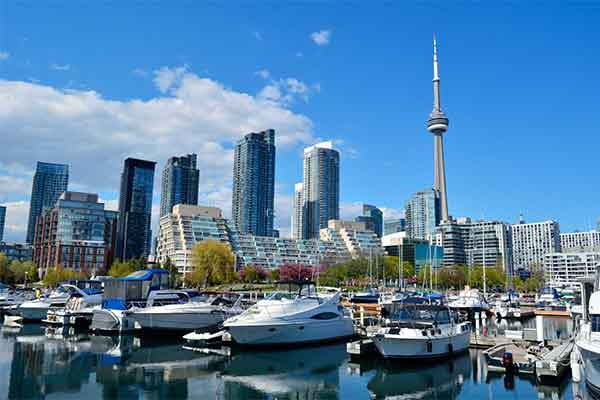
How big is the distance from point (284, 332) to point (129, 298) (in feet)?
64.1

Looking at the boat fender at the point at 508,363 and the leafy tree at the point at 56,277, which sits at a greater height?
the leafy tree at the point at 56,277

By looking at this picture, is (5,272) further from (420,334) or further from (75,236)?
(420,334)

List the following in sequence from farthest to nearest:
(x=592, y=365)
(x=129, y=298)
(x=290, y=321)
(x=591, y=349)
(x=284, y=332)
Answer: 1. (x=129, y=298)
2. (x=290, y=321)
3. (x=284, y=332)
4. (x=592, y=365)
5. (x=591, y=349)

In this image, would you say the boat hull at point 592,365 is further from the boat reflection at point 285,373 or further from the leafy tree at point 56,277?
the leafy tree at point 56,277

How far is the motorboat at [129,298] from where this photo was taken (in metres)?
46.0

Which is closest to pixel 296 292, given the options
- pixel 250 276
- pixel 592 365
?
pixel 592 365

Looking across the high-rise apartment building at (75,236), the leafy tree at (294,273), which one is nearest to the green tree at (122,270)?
the high-rise apartment building at (75,236)

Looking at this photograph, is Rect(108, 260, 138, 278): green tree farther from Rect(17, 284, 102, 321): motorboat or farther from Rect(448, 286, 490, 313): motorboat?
Rect(448, 286, 490, 313): motorboat

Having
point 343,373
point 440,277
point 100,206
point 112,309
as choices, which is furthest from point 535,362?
point 100,206

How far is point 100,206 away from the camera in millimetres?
169625

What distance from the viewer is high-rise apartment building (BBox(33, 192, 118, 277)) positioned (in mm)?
152625

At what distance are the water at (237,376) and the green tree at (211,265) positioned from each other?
250ft

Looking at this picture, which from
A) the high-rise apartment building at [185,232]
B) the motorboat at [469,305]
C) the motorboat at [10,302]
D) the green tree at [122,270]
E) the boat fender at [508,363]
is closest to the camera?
the boat fender at [508,363]

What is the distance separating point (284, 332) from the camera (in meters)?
37.6
